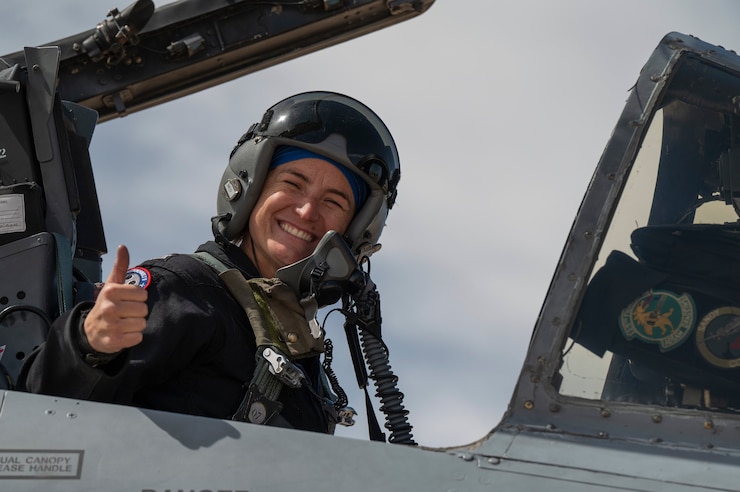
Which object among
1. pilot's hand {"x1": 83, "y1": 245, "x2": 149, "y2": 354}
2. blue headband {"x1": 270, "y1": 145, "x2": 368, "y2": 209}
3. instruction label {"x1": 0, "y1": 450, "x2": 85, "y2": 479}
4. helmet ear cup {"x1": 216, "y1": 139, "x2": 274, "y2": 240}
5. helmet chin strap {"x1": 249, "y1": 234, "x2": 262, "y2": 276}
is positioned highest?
blue headband {"x1": 270, "y1": 145, "x2": 368, "y2": 209}

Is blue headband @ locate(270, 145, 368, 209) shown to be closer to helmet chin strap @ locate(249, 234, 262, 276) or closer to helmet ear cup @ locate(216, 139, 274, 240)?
helmet ear cup @ locate(216, 139, 274, 240)

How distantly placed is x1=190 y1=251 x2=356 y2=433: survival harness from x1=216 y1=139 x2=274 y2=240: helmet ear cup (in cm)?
31

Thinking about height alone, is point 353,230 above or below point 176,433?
above

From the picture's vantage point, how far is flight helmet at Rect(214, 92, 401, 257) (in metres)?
3.70

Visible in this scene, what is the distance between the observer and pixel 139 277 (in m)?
2.99

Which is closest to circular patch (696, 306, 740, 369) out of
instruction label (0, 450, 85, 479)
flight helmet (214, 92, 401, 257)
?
instruction label (0, 450, 85, 479)

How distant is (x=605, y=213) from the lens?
2660mm

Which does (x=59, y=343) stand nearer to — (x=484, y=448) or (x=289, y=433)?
(x=289, y=433)

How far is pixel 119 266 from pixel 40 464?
0.45 m

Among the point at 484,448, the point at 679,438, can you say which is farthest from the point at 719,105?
the point at 484,448

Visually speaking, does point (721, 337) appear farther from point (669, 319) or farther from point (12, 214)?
point (12, 214)

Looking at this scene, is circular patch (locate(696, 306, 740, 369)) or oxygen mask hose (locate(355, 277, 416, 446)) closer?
circular patch (locate(696, 306, 740, 369))

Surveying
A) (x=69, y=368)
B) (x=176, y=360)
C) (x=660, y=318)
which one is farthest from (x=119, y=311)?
(x=660, y=318)

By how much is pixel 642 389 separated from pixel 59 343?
4.51 feet
